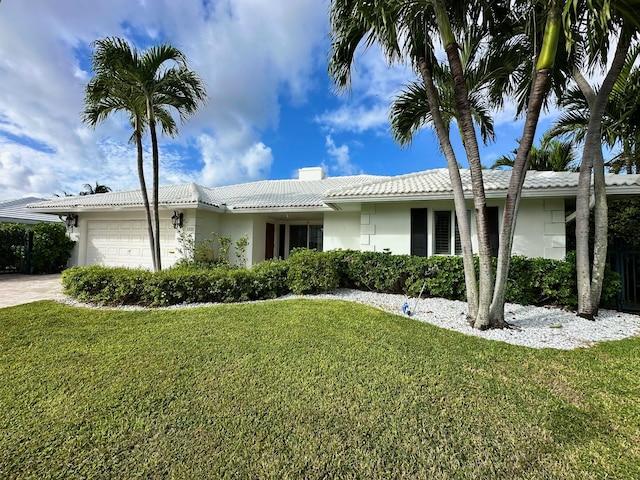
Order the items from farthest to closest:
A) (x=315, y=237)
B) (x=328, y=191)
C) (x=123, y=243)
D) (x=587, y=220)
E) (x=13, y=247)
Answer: (x=315, y=237) → (x=123, y=243) → (x=13, y=247) → (x=328, y=191) → (x=587, y=220)

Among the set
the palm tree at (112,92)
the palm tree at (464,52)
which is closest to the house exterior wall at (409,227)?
the palm tree at (464,52)

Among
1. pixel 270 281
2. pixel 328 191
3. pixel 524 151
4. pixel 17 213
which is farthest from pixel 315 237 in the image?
pixel 17 213

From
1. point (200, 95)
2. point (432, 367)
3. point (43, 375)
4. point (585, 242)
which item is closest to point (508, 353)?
point (432, 367)

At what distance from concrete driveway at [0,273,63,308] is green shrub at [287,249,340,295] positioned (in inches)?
268

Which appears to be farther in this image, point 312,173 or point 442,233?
point 312,173

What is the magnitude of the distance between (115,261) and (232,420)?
14.8m

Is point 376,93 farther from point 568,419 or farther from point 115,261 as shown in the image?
point 115,261

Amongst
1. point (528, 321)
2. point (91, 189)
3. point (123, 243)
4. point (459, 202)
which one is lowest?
point (528, 321)

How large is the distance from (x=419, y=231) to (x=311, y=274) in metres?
4.21

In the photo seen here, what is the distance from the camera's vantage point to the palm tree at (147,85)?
7.94 metres

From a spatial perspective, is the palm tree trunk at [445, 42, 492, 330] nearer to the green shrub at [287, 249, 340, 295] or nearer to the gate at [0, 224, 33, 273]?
the green shrub at [287, 249, 340, 295]

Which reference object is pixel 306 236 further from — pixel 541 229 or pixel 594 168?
pixel 594 168

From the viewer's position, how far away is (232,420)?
9.45ft

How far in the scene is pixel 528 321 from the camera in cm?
635
